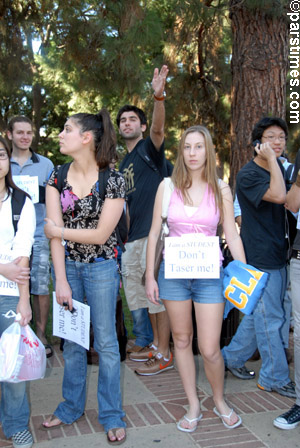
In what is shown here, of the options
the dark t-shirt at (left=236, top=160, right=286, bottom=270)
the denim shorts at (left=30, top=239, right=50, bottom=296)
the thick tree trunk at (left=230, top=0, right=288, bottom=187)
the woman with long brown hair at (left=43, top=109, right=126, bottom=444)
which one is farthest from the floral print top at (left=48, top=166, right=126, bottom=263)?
the thick tree trunk at (left=230, top=0, right=288, bottom=187)

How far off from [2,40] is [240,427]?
592 centimetres

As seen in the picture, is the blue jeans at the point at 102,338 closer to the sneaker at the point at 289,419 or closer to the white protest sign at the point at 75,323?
the white protest sign at the point at 75,323

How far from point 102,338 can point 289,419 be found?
55.3 inches

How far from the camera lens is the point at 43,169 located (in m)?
4.99

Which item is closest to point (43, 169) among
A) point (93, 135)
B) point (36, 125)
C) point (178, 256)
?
point (93, 135)

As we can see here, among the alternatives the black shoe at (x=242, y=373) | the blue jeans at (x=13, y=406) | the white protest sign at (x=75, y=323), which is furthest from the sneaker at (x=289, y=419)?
the blue jeans at (x=13, y=406)

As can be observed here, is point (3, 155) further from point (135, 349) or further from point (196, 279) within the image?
point (135, 349)

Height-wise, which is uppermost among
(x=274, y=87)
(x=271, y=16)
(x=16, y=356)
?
(x=271, y=16)

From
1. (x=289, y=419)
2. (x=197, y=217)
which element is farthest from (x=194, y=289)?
(x=289, y=419)

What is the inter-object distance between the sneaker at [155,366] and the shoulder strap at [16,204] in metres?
1.97

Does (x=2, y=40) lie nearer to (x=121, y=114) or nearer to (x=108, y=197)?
(x=121, y=114)

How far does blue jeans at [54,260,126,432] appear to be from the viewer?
3.16m

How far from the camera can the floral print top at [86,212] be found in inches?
124

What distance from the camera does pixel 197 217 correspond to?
3.28 metres
